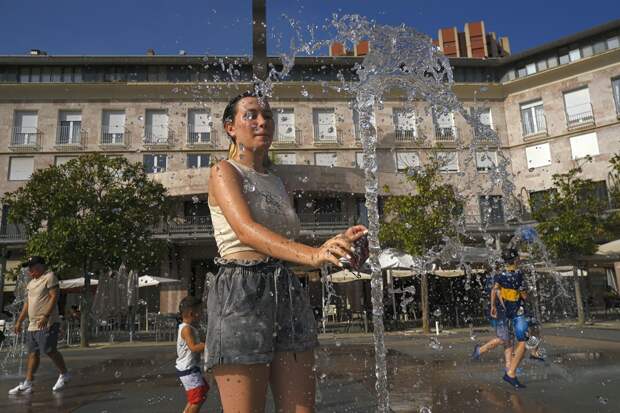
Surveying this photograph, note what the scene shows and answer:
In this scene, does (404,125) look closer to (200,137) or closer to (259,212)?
(200,137)

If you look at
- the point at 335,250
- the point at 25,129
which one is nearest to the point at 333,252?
the point at 335,250


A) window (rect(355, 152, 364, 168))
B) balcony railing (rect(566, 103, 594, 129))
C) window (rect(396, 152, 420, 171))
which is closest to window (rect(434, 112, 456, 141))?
window (rect(396, 152, 420, 171))

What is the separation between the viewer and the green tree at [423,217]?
52.0 feet

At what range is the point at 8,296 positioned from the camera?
86.1 feet

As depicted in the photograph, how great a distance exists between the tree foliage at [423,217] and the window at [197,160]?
51.7 feet

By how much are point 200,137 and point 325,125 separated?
7.69 meters

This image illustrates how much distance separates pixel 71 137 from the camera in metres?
29.3

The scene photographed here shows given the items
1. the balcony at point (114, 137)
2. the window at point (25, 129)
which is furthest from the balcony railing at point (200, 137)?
the window at point (25, 129)

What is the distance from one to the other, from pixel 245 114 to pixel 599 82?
108 feet

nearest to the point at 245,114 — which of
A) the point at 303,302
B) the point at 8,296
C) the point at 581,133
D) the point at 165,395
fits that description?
the point at 303,302

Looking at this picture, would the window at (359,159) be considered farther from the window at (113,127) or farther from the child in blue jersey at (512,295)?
the child in blue jersey at (512,295)

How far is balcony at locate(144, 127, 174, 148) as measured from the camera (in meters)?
29.5

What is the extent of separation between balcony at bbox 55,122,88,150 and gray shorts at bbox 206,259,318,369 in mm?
30286

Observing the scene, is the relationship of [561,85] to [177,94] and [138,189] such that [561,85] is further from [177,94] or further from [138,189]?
[138,189]
